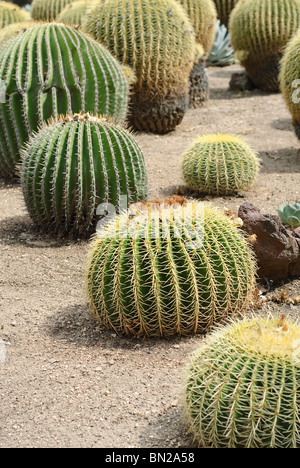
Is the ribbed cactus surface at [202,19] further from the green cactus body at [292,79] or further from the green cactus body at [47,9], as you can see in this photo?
the green cactus body at [47,9]

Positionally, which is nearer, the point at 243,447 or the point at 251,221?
the point at 243,447

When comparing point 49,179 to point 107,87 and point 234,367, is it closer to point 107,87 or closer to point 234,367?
point 107,87

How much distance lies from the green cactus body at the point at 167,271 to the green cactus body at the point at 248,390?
3.04ft

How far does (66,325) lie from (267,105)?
685cm

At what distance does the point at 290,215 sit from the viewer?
5.09 meters

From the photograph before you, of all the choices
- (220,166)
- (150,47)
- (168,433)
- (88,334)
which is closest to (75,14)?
(150,47)

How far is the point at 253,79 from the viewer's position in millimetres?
11312

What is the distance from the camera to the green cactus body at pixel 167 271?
12.6 ft

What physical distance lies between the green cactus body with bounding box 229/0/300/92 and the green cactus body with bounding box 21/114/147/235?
5697 millimetres

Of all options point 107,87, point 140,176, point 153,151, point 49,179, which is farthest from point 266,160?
point 49,179

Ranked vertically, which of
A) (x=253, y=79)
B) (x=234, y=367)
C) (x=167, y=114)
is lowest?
(x=253, y=79)

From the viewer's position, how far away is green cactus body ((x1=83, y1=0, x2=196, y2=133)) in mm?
8242

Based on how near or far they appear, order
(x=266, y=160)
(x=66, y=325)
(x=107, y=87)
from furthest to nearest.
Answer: (x=266, y=160) → (x=107, y=87) → (x=66, y=325)

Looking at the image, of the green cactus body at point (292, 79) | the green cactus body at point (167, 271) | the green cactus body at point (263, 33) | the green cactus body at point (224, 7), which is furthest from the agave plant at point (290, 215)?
the green cactus body at point (224, 7)
